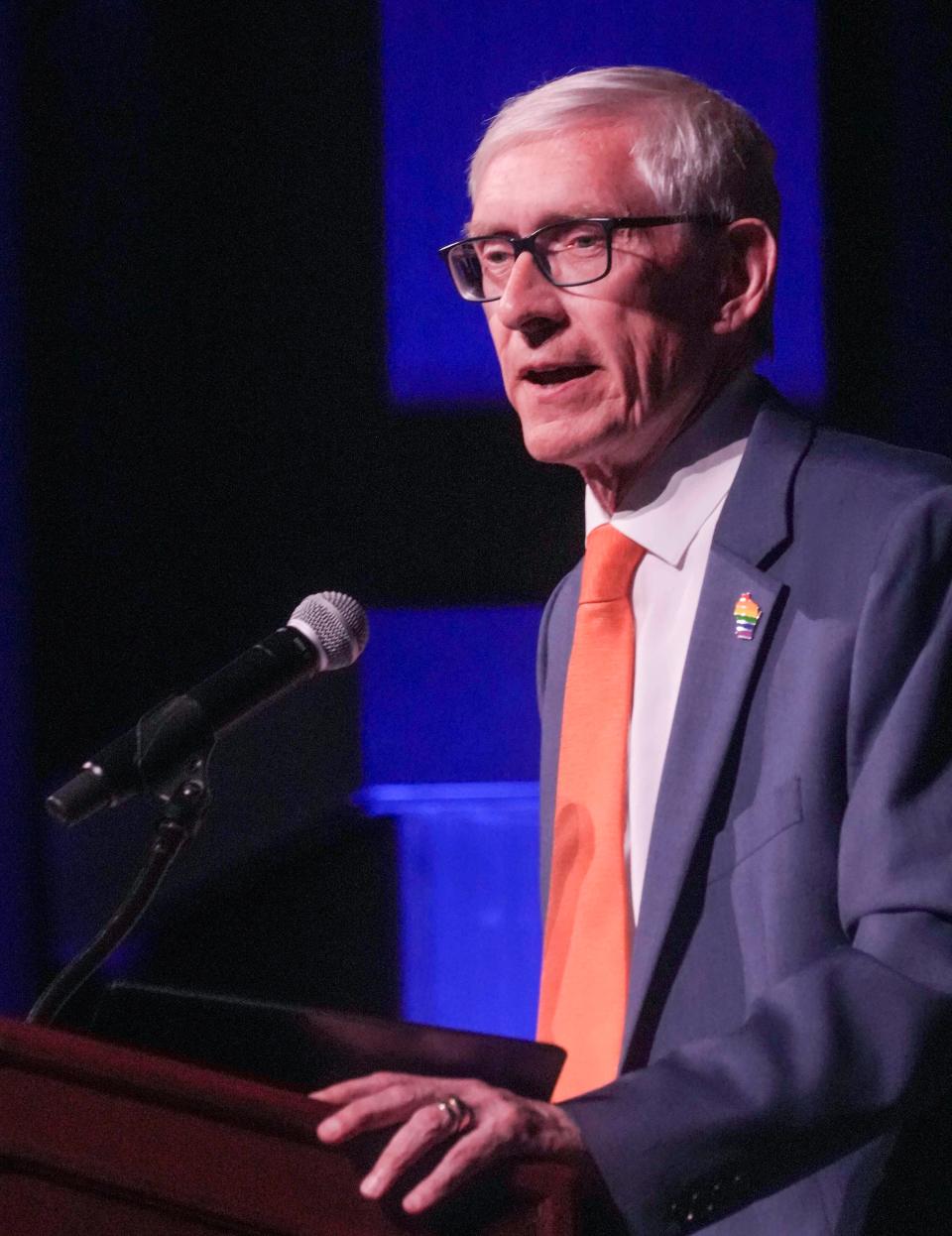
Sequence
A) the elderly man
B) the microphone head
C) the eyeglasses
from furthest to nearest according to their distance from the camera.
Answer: the eyeglasses
the microphone head
the elderly man

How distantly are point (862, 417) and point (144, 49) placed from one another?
4.13ft

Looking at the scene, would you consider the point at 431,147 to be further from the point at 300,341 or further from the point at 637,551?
the point at 637,551

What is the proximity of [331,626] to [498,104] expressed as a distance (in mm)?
1411

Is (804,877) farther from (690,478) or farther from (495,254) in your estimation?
(495,254)

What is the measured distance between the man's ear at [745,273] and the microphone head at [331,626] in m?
0.56

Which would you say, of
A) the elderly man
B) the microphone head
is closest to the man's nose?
the elderly man

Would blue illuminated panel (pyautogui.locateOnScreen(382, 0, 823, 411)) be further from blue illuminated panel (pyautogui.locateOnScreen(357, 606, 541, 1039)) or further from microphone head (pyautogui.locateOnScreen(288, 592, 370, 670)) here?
microphone head (pyautogui.locateOnScreen(288, 592, 370, 670))

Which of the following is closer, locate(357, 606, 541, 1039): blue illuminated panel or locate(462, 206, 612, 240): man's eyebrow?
locate(462, 206, 612, 240): man's eyebrow

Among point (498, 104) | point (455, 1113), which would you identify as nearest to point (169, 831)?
point (455, 1113)

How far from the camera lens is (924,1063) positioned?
1185 mm

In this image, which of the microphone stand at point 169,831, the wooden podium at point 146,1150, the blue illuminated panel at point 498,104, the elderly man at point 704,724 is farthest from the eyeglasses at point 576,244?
the wooden podium at point 146,1150

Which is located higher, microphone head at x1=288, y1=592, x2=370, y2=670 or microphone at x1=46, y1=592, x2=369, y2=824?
microphone head at x1=288, y1=592, x2=370, y2=670

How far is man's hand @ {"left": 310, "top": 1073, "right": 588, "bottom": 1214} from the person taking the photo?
918mm

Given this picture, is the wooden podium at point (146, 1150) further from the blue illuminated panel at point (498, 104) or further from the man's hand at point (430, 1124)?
the blue illuminated panel at point (498, 104)
